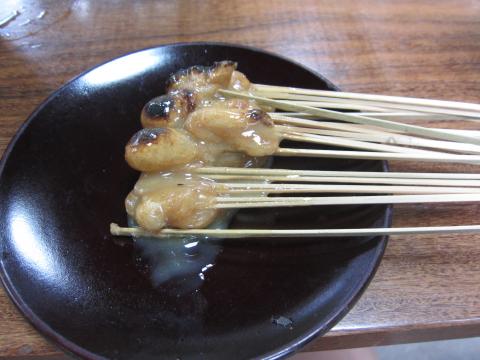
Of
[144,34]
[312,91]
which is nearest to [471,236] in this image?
[312,91]

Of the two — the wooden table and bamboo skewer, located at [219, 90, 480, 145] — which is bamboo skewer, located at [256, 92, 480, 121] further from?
the wooden table

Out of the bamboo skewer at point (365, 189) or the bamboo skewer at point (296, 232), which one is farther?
the bamboo skewer at point (365, 189)

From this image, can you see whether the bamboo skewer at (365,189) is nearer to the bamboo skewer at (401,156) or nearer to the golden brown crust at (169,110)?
the bamboo skewer at (401,156)

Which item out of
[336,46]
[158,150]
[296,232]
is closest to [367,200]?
[296,232]

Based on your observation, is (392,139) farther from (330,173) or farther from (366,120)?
(330,173)

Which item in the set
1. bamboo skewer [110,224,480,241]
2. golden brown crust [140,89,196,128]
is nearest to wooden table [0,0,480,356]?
bamboo skewer [110,224,480,241]

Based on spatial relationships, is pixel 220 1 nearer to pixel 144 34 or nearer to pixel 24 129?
pixel 144 34

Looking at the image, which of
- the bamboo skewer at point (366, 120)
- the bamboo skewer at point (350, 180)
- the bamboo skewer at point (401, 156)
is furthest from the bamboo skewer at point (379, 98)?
the bamboo skewer at point (350, 180)
